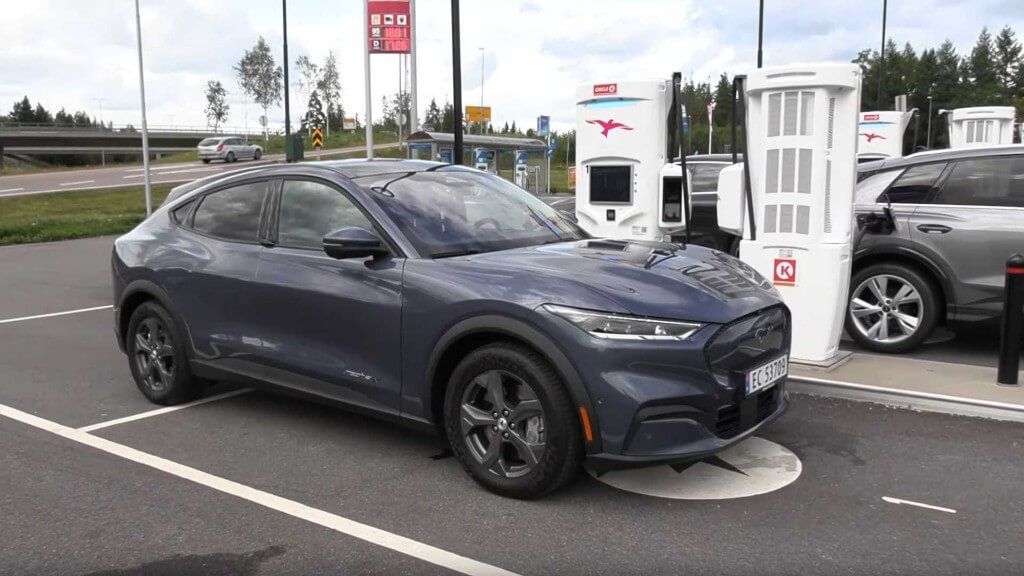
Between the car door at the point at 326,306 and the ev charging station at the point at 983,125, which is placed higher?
the ev charging station at the point at 983,125

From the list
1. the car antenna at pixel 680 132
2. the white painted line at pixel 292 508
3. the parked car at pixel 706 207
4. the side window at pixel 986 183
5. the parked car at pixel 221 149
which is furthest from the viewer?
the parked car at pixel 221 149

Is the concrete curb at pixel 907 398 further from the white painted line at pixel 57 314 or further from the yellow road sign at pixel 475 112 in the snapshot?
the yellow road sign at pixel 475 112

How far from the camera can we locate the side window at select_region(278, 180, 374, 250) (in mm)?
4684

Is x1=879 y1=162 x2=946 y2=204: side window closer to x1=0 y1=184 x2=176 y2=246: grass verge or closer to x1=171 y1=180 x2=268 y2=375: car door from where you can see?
x1=171 y1=180 x2=268 y2=375: car door

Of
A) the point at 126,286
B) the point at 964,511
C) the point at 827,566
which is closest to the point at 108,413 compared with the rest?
the point at 126,286

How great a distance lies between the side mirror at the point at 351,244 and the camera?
420 cm

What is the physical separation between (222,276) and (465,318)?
1925 mm

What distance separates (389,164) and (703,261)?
2040 millimetres

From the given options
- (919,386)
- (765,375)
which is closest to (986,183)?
(919,386)

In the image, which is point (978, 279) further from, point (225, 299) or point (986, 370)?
point (225, 299)

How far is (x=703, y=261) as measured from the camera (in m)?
4.32

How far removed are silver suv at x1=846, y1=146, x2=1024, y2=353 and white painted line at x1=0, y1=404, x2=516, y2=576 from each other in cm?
469

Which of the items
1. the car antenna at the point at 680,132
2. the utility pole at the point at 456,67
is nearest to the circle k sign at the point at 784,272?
the car antenna at the point at 680,132

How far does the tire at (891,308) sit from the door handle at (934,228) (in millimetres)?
320
